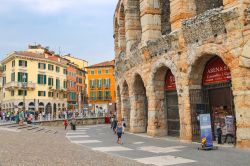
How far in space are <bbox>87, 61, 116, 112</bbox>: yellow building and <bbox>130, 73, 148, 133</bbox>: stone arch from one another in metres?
42.3

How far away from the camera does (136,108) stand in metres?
20.1

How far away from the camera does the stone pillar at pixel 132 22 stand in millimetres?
20516

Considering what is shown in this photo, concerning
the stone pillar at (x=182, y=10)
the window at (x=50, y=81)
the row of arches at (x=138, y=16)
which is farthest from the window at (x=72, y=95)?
the stone pillar at (x=182, y=10)

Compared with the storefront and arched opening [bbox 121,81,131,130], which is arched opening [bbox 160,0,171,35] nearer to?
the storefront

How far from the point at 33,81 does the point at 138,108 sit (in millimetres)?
35221

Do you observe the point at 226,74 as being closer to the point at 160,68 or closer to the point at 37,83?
the point at 160,68

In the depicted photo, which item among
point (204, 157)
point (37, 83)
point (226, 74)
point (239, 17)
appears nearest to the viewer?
point (204, 157)

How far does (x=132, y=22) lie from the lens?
20.7 metres

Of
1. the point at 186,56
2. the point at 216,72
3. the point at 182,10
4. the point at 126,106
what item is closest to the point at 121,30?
the point at 126,106

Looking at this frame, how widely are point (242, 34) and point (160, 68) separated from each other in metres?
6.42

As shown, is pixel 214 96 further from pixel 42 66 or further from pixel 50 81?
pixel 50 81

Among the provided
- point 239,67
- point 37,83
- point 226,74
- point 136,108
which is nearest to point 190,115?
point 226,74

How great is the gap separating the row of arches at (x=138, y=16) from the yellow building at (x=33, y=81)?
84.7 feet

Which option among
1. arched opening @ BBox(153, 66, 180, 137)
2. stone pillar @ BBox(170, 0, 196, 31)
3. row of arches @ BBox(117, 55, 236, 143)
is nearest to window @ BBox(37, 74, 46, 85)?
row of arches @ BBox(117, 55, 236, 143)
